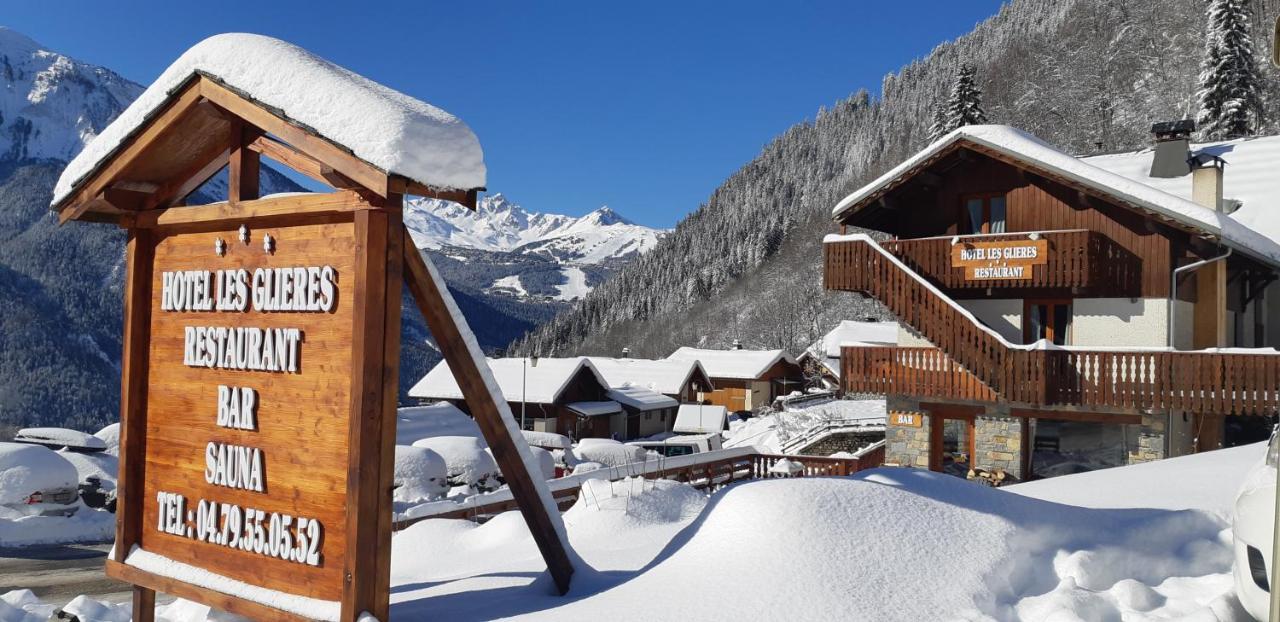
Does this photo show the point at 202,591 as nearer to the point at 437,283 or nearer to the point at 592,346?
the point at 437,283

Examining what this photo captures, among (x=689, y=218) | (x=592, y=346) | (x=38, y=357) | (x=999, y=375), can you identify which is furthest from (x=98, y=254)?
(x=999, y=375)

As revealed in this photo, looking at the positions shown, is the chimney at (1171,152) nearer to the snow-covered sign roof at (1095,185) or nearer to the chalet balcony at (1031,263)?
the snow-covered sign roof at (1095,185)

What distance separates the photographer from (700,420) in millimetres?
50750

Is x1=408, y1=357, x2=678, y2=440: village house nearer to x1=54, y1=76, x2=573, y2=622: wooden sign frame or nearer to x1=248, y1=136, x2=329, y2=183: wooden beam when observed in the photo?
x1=54, y1=76, x2=573, y2=622: wooden sign frame

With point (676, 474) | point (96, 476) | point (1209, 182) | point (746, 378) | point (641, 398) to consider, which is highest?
point (1209, 182)

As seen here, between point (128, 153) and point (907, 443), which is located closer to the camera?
point (128, 153)

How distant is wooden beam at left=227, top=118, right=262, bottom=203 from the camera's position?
6.53m

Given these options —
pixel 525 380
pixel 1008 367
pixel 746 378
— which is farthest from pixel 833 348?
pixel 1008 367

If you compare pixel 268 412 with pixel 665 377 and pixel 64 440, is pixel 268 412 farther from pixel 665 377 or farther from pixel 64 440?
pixel 665 377

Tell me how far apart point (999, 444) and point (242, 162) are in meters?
17.8

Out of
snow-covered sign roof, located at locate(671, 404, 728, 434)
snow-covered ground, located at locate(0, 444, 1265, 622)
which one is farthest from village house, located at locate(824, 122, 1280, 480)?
snow-covered sign roof, located at locate(671, 404, 728, 434)

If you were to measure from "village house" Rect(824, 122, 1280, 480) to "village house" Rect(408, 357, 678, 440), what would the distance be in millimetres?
31015

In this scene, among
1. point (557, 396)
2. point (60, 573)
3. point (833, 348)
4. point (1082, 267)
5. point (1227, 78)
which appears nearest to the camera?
point (60, 573)

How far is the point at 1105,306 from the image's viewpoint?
1916cm
